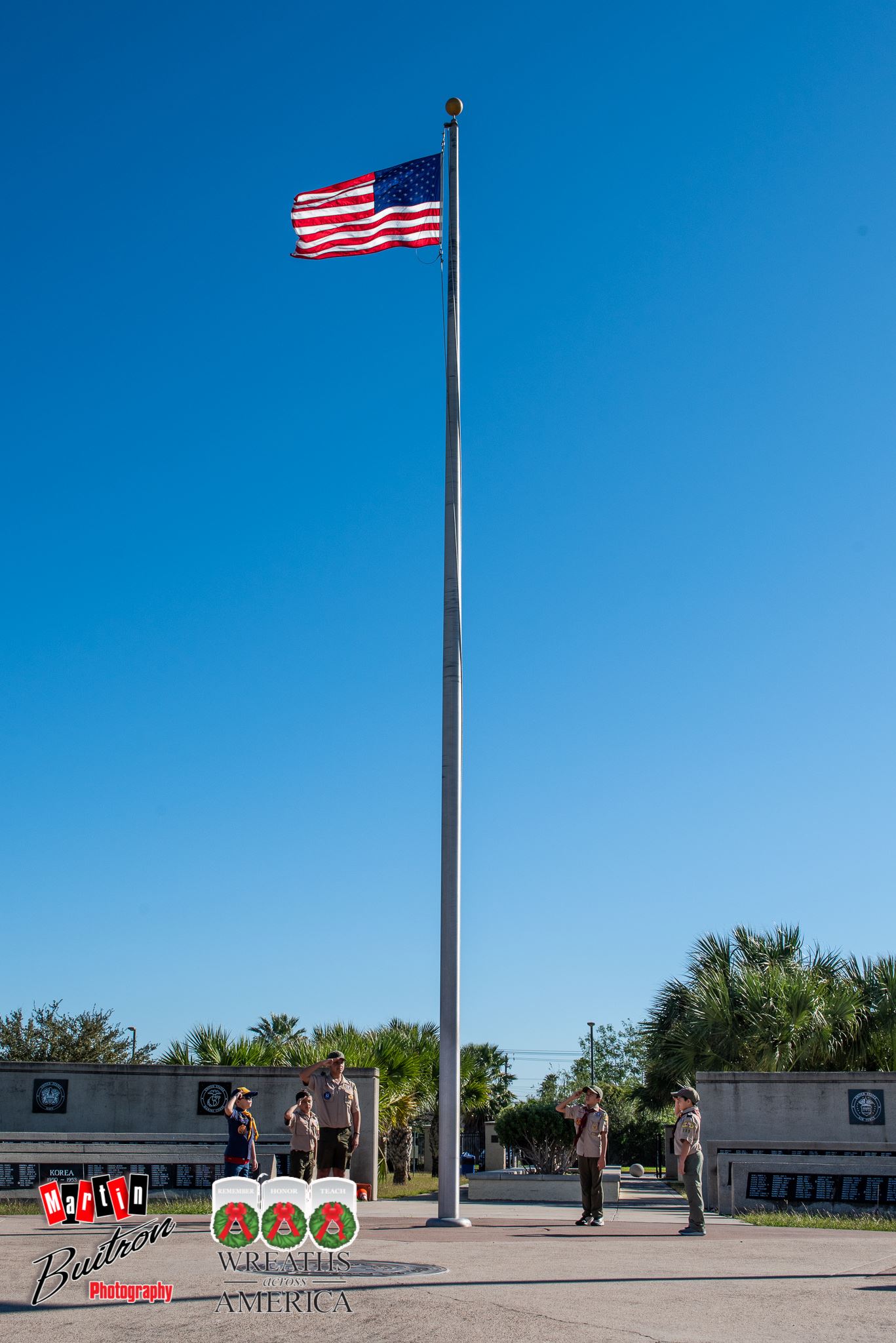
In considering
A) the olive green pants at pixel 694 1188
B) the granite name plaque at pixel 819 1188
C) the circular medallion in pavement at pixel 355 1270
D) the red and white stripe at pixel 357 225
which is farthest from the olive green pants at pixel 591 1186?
the red and white stripe at pixel 357 225

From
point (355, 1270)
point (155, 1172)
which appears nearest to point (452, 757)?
point (355, 1270)

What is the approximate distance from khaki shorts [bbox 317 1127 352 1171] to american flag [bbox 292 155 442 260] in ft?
33.7

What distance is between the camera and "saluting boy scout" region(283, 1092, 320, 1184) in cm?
1238

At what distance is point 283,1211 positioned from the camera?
7383mm

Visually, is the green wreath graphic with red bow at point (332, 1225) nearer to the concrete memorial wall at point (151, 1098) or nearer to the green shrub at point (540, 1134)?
the concrete memorial wall at point (151, 1098)

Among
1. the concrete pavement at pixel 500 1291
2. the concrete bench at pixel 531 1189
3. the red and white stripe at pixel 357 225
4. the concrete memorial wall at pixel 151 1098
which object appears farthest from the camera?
the concrete memorial wall at pixel 151 1098

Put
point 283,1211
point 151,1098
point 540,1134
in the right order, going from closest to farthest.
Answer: point 283,1211 < point 151,1098 < point 540,1134

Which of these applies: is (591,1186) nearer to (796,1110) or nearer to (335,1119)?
(335,1119)

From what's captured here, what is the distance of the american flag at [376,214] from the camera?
14922 millimetres

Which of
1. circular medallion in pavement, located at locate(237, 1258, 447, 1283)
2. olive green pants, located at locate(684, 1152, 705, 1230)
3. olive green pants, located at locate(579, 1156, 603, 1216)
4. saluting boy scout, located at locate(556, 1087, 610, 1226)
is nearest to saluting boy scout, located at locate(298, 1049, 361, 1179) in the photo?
saluting boy scout, located at locate(556, 1087, 610, 1226)

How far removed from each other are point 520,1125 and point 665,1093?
41.4ft

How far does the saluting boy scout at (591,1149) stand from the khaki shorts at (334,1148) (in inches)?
115

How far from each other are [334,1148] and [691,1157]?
12.3 feet

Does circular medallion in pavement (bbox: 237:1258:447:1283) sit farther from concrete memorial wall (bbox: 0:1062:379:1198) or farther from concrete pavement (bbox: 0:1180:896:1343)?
concrete memorial wall (bbox: 0:1062:379:1198)
